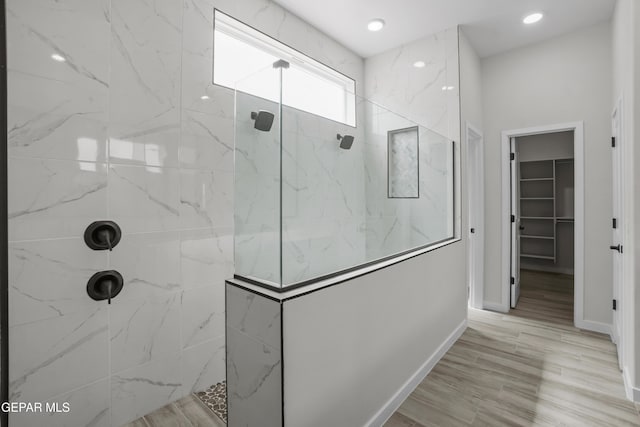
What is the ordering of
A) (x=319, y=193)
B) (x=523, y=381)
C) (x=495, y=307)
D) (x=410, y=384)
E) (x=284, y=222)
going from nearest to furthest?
(x=284, y=222) < (x=319, y=193) < (x=410, y=384) < (x=523, y=381) < (x=495, y=307)

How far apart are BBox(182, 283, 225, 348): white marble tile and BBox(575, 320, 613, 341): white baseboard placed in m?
3.43

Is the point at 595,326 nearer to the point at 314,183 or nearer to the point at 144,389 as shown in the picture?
the point at 314,183

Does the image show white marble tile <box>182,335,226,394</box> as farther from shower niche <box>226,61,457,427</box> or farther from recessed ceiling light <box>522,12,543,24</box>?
recessed ceiling light <box>522,12,543,24</box>

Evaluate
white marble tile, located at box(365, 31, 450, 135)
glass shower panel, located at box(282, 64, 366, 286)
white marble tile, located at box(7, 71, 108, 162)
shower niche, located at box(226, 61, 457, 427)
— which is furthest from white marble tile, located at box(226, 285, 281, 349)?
white marble tile, located at box(365, 31, 450, 135)

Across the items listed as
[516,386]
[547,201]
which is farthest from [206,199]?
[547,201]

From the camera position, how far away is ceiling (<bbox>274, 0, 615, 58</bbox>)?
8.80ft

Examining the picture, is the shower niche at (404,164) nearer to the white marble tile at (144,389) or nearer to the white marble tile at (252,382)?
the white marble tile at (252,382)

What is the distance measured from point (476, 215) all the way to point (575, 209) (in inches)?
35.9

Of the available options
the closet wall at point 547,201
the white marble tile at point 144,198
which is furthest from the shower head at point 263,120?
the closet wall at point 547,201

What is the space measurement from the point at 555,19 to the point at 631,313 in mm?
2614

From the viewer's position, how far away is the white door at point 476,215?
3695mm

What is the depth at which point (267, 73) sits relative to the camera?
1.34m

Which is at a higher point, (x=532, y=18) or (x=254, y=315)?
(x=532, y=18)

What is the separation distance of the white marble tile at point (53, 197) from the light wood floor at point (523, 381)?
2015 mm
